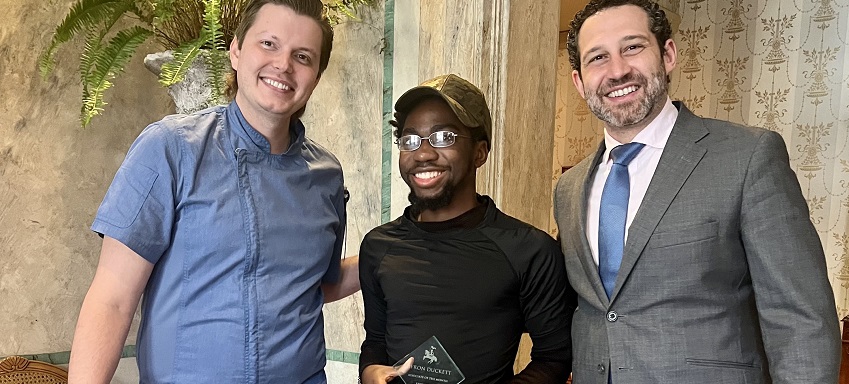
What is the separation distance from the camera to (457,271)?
164cm

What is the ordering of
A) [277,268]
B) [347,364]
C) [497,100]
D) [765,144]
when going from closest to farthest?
[765,144] < [277,268] < [497,100] < [347,364]

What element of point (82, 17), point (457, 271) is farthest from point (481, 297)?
point (82, 17)

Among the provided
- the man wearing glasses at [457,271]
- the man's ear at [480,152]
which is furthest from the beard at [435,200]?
the man's ear at [480,152]

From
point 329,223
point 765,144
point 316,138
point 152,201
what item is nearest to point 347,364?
point 316,138

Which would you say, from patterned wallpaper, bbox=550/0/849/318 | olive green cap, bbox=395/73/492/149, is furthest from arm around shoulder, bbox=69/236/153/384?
patterned wallpaper, bbox=550/0/849/318

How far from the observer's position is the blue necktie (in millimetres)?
1583

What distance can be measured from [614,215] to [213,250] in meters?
0.87

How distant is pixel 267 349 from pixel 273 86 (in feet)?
1.87

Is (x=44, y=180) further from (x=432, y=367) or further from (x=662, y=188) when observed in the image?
(x=662, y=188)

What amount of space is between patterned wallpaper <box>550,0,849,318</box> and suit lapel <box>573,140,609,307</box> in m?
3.30

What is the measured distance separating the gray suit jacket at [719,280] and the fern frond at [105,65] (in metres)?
1.63

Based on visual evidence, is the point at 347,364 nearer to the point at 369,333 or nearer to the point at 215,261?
the point at 369,333

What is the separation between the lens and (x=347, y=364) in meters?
2.67

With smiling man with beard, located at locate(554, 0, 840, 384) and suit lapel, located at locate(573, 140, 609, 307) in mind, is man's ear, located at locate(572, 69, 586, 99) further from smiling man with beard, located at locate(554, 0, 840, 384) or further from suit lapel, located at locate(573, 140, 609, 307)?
suit lapel, located at locate(573, 140, 609, 307)
